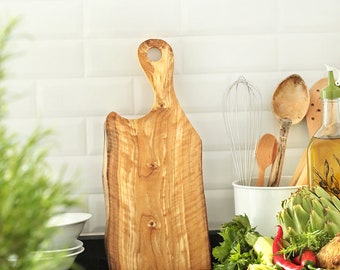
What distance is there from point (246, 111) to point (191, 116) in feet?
0.38

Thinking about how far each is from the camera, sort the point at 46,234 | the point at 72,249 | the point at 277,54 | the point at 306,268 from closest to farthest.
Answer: the point at 46,234 < the point at 306,268 < the point at 72,249 < the point at 277,54

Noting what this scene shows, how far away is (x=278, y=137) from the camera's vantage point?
49.0 inches

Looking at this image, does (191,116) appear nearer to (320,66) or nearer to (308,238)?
(320,66)

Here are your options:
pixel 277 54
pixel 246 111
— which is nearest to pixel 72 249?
pixel 246 111

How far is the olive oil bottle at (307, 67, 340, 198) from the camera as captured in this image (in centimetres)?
105

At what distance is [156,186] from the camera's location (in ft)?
3.84

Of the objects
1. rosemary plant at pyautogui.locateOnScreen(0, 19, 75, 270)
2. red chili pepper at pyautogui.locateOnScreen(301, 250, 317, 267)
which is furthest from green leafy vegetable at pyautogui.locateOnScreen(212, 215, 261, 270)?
rosemary plant at pyautogui.locateOnScreen(0, 19, 75, 270)

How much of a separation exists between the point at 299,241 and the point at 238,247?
12cm

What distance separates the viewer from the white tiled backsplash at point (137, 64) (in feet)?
4.03

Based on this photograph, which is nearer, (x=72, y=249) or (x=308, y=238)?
(x=308, y=238)

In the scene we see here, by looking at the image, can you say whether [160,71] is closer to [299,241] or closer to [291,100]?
[291,100]

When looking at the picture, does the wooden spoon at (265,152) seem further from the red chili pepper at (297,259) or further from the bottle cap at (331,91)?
the red chili pepper at (297,259)

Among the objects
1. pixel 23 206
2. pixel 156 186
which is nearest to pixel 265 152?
pixel 156 186

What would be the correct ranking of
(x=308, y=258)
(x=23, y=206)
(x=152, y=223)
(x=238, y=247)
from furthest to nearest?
(x=152, y=223), (x=238, y=247), (x=308, y=258), (x=23, y=206)
